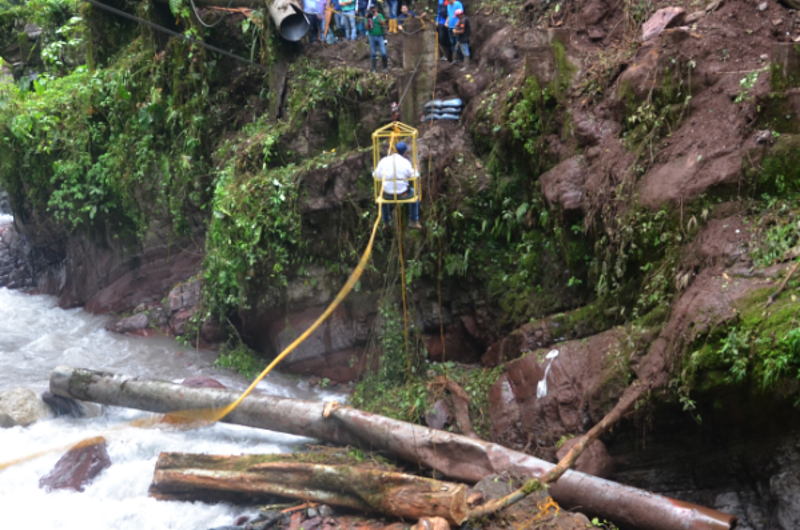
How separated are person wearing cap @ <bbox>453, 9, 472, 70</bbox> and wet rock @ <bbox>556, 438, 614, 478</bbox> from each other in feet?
23.1

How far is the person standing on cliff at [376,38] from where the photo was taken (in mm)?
10953

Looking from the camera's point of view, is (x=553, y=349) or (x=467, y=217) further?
(x=467, y=217)

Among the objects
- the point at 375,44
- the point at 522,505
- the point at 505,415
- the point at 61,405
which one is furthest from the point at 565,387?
the point at 61,405

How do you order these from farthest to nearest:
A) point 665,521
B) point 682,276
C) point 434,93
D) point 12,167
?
1. point 12,167
2. point 434,93
3. point 682,276
4. point 665,521

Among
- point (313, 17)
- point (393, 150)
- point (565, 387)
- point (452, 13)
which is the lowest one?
point (565, 387)

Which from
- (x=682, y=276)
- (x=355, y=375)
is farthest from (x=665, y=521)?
(x=355, y=375)

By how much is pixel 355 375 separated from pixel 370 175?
343cm

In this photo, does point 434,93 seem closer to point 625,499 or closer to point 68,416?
point 625,499

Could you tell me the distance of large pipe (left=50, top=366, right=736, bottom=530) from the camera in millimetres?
5586

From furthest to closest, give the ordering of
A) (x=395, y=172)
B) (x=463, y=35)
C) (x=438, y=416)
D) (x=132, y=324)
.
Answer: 1. (x=132, y=324)
2. (x=463, y=35)
3. (x=395, y=172)
4. (x=438, y=416)

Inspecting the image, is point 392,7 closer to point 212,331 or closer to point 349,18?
point 349,18

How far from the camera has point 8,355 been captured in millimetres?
11836

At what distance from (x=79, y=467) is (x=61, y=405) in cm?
186

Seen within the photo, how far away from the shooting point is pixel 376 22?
10.9m
